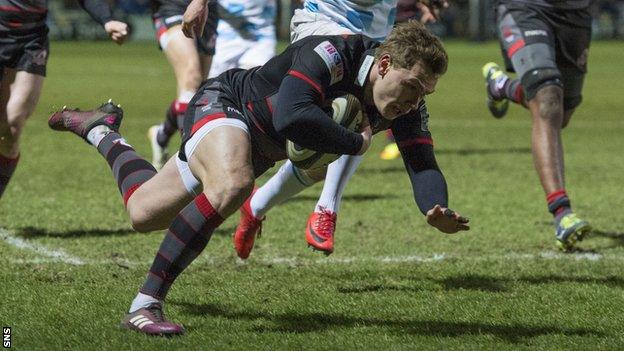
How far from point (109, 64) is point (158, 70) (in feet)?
7.64

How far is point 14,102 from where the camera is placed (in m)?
7.62

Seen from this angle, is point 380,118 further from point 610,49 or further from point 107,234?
point 610,49

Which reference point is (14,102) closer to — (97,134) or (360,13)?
(97,134)

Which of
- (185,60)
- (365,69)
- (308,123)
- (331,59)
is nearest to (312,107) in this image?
(308,123)

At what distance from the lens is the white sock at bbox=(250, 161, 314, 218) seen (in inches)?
264

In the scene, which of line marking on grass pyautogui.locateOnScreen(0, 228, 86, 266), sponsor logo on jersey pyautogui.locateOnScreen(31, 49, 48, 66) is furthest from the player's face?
sponsor logo on jersey pyautogui.locateOnScreen(31, 49, 48, 66)

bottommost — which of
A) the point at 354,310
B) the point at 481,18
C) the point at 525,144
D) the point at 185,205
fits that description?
the point at 481,18

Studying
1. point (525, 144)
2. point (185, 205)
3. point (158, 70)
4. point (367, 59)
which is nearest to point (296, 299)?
point (185, 205)

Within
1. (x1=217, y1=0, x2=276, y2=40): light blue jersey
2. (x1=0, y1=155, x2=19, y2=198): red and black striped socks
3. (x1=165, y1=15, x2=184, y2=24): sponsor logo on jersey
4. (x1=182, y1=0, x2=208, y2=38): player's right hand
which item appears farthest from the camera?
(x1=165, y1=15, x2=184, y2=24): sponsor logo on jersey

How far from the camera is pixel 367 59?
5.23 meters

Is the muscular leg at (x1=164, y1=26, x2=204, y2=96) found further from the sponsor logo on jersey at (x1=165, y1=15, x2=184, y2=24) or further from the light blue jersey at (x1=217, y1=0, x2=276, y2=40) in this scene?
the light blue jersey at (x1=217, y1=0, x2=276, y2=40)

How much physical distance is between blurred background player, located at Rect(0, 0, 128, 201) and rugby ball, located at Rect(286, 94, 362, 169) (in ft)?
8.67

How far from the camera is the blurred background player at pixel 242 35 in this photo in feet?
30.4

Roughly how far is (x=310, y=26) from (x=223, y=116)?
4.06ft
